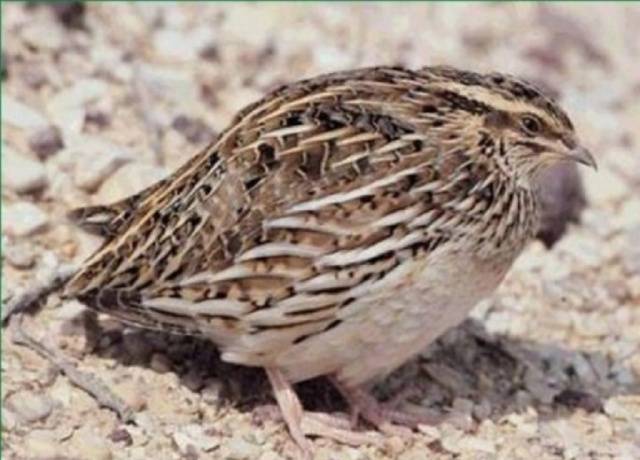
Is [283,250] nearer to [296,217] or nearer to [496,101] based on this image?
[296,217]

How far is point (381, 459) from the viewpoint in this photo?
261 inches

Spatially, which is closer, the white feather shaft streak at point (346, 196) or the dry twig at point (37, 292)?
the white feather shaft streak at point (346, 196)

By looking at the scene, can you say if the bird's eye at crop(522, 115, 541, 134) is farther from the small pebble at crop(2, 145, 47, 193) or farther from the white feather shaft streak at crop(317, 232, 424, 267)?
the small pebble at crop(2, 145, 47, 193)

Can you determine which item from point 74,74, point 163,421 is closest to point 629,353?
point 163,421

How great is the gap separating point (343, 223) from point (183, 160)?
194 cm

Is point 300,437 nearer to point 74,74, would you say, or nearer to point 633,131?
point 74,74

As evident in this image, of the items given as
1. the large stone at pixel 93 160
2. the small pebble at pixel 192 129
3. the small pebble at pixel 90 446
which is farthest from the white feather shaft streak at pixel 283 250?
the small pebble at pixel 192 129

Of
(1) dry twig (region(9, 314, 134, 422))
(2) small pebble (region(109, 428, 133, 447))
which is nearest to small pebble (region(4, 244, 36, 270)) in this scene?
(1) dry twig (region(9, 314, 134, 422))

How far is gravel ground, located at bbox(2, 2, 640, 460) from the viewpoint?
21.8ft

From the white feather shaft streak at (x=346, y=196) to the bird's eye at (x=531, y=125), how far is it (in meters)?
0.45

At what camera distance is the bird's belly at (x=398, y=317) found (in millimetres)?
6293

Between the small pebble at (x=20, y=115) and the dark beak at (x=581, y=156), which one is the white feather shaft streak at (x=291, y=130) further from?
the small pebble at (x=20, y=115)

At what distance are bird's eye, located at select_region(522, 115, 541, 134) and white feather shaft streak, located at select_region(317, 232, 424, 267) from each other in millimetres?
554

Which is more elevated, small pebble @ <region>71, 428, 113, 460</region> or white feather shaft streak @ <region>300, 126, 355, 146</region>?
white feather shaft streak @ <region>300, 126, 355, 146</region>
